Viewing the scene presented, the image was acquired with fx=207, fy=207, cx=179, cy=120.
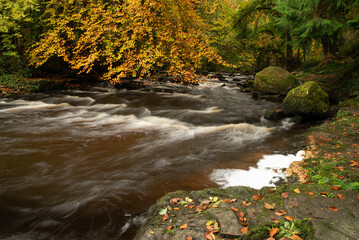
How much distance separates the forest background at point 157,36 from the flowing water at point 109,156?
76.3 inches

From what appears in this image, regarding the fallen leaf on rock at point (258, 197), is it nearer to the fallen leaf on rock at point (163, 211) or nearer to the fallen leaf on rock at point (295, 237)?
the fallen leaf on rock at point (295, 237)

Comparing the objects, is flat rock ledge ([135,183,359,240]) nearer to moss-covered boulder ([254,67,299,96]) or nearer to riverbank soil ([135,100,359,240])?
riverbank soil ([135,100,359,240])

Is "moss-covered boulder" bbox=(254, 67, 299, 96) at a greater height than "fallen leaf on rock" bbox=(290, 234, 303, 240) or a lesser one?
greater

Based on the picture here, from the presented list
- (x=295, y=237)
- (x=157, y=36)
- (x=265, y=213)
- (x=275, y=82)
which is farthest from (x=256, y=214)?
(x=275, y=82)

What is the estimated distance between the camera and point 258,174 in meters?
4.11

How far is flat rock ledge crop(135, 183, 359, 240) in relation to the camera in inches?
79.8

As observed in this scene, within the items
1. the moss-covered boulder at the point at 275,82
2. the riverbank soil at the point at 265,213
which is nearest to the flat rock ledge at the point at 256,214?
the riverbank soil at the point at 265,213

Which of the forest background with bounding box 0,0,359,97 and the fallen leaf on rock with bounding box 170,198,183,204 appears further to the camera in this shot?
the forest background with bounding box 0,0,359,97

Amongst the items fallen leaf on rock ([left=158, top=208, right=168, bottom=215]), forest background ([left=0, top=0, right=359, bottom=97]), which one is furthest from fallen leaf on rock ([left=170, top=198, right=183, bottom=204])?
forest background ([left=0, top=0, right=359, bottom=97])

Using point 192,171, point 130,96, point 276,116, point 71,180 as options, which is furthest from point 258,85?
point 71,180

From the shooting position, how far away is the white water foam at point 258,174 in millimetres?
3859

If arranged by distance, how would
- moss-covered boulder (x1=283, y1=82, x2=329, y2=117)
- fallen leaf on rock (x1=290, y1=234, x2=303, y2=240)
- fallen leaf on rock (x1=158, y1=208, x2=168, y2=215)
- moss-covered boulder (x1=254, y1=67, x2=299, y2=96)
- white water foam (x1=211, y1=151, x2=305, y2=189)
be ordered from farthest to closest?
moss-covered boulder (x1=254, y1=67, x2=299, y2=96) → moss-covered boulder (x1=283, y1=82, x2=329, y2=117) → white water foam (x1=211, y1=151, x2=305, y2=189) → fallen leaf on rock (x1=158, y1=208, x2=168, y2=215) → fallen leaf on rock (x1=290, y1=234, x2=303, y2=240)

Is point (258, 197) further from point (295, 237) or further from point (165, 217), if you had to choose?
point (165, 217)

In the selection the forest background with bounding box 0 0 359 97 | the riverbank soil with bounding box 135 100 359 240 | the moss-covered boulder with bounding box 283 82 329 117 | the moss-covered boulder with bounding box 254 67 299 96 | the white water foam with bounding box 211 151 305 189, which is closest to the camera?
the riverbank soil with bounding box 135 100 359 240
